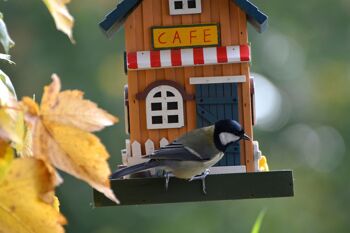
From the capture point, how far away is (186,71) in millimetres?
2408

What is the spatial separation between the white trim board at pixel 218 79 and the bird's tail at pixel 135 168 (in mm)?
281

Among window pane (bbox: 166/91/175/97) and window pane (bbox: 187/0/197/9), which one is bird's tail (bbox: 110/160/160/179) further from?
window pane (bbox: 187/0/197/9)

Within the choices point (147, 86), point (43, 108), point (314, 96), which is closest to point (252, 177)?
point (147, 86)

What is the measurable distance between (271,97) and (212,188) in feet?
24.1

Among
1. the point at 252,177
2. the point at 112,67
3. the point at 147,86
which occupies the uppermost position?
the point at 112,67

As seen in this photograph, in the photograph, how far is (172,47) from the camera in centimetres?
238

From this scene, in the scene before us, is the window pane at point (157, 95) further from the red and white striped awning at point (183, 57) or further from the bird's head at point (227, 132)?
the bird's head at point (227, 132)

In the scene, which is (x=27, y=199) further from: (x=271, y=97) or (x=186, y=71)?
(x=271, y=97)

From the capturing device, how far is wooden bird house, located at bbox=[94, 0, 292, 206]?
7.83 ft

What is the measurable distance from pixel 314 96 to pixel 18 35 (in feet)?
9.94

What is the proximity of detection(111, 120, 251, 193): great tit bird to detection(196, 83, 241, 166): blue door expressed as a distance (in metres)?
0.09

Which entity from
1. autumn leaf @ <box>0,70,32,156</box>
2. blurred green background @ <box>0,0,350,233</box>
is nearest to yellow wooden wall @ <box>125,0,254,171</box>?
autumn leaf @ <box>0,70,32,156</box>

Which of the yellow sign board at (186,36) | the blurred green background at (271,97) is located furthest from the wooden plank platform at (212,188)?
the blurred green background at (271,97)

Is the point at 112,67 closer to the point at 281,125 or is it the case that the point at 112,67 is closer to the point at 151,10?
the point at 281,125
